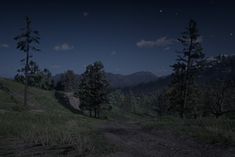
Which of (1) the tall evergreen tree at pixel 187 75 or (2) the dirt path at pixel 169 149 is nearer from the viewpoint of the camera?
(2) the dirt path at pixel 169 149

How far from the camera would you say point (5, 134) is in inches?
605

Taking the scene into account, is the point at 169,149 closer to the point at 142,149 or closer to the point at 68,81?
the point at 142,149

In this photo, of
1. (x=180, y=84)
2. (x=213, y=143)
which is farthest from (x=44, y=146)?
(x=180, y=84)

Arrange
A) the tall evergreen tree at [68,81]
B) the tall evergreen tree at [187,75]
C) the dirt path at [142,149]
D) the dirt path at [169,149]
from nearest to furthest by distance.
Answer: the dirt path at [142,149] < the dirt path at [169,149] < the tall evergreen tree at [187,75] < the tall evergreen tree at [68,81]

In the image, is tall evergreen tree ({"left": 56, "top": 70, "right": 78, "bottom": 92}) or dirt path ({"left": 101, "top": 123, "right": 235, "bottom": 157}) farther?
tall evergreen tree ({"left": 56, "top": 70, "right": 78, "bottom": 92})

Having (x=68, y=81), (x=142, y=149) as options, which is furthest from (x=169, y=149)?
(x=68, y=81)

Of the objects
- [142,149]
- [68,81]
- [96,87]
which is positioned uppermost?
[68,81]

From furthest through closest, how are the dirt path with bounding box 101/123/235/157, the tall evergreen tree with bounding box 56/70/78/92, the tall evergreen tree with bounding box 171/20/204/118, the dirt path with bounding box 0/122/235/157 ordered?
the tall evergreen tree with bounding box 56/70/78/92 < the tall evergreen tree with bounding box 171/20/204/118 < the dirt path with bounding box 101/123/235/157 < the dirt path with bounding box 0/122/235/157

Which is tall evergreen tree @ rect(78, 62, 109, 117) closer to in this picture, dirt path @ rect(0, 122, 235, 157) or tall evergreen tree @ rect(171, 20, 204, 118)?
tall evergreen tree @ rect(171, 20, 204, 118)

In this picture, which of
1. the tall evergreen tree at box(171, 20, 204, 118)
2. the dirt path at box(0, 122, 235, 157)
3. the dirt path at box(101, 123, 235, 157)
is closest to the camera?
the dirt path at box(0, 122, 235, 157)

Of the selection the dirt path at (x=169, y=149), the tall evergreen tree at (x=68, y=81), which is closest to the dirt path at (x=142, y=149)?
the dirt path at (x=169, y=149)

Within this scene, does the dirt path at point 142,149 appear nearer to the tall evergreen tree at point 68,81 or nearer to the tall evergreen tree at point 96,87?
the tall evergreen tree at point 96,87

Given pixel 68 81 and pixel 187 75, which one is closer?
pixel 187 75

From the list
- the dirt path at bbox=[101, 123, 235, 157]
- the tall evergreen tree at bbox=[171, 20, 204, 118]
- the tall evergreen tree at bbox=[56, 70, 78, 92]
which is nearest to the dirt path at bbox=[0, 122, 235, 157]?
the dirt path at bbox=[101, 123, 235, 157]
